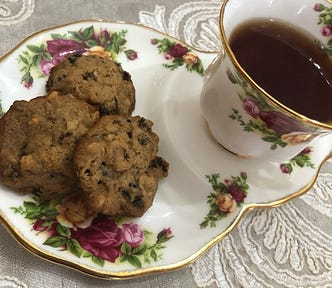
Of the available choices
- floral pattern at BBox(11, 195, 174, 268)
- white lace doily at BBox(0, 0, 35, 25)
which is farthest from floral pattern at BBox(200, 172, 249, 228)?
white lace doily at BBox(0, 0, 35, 25)

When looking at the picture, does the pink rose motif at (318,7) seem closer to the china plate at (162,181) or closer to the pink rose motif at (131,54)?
the china plate at (162,181)

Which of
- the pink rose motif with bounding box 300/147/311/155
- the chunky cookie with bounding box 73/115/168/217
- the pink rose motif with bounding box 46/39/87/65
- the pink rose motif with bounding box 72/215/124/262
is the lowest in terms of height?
the pink rose motif with bounding box 72/215/124/262

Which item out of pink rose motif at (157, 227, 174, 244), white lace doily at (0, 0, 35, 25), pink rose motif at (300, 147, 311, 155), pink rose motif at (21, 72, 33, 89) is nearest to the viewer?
pink rose motif at (157, 227, 174, 244)

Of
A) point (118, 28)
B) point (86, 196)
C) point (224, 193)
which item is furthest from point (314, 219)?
point (118, 28)

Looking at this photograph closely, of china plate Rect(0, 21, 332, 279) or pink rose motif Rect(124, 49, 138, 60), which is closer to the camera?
china plate Rect(0, 21, 332, 279)

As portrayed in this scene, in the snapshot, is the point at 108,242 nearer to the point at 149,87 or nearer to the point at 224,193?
the point at 224,193

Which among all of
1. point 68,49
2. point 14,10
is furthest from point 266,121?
point 14,10

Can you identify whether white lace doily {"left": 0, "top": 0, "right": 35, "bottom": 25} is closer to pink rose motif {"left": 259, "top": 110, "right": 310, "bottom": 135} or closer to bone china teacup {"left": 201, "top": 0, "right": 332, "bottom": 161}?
bone china teacup {"left": 201, "top": 0, "right": 332, "bottom": 161}
